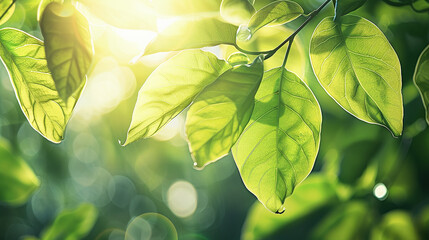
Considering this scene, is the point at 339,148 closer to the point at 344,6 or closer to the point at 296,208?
the point at 296,208

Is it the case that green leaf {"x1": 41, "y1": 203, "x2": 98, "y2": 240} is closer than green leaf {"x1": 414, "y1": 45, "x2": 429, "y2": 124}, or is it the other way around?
green leaf {"x1": 414, "y1": 45, "x2": 429, "y2": 124}

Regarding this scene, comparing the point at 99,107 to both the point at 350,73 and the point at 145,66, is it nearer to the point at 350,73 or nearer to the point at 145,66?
the point at 145,66

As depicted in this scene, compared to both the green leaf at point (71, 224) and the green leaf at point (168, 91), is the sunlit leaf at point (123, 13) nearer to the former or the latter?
the green leaf at point (168, 91)

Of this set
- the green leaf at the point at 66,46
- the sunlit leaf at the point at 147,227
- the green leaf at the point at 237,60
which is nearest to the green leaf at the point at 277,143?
the green leaf at the point at 237,60

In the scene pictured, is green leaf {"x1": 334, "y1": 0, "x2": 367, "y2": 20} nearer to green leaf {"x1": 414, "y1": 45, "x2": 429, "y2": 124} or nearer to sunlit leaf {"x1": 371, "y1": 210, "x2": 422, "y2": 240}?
green leaf {"x1": 414, "y1": 45, "x2": 429, "y2": 124}

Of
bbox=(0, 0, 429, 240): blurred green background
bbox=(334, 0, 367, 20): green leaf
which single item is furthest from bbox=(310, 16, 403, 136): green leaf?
bbox=(0, 0, 429, 240): blurred green background

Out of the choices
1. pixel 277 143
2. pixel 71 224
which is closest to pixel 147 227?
pixel 71 224
